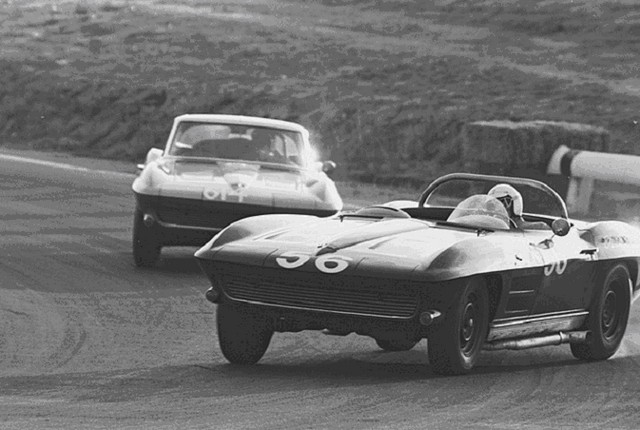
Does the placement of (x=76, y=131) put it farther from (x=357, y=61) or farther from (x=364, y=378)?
(x=364, y=378)

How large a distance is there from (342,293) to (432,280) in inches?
18.6

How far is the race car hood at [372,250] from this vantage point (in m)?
9.53

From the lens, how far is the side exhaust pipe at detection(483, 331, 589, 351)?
10141 mm

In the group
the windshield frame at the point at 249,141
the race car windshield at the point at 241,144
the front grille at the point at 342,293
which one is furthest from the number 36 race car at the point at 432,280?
the race car windshield at the point at 241,144

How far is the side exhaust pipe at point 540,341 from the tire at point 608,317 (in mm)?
73

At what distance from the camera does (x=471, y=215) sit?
1089cm

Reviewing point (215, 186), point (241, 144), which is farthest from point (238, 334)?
point (241, 144)

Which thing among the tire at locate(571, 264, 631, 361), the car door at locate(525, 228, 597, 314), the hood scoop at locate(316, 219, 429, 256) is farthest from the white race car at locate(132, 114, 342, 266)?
the hood scoop at locate(316, 219, 429, 256)

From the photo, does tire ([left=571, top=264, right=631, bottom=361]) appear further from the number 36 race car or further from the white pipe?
the white pipe

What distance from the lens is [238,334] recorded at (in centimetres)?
1004

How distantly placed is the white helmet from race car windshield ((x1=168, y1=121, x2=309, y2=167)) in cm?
508

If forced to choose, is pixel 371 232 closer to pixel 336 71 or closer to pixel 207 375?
pixel 207 375

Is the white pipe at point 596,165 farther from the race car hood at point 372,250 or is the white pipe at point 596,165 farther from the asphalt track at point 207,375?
the race car hood at point 372,250

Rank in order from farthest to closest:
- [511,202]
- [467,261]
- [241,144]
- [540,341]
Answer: [241,144]
[511,202]
[540,341]
[467,261]
